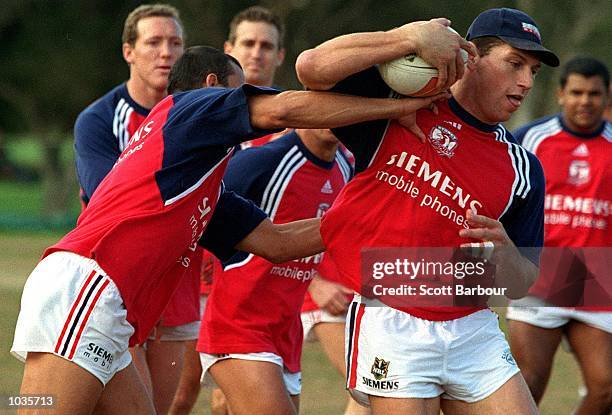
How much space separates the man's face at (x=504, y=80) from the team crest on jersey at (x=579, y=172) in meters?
3.32

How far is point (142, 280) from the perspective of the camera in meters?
4.61

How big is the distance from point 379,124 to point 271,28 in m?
3.87

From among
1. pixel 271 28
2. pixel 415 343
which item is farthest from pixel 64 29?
pixel 415 343

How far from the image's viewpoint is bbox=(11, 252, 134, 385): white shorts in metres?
4.44

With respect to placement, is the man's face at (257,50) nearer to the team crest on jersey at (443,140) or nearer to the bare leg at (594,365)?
the bare leg at (594,365)

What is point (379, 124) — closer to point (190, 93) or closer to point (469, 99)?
point (469, 99)

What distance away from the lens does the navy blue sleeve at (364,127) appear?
4.62 m

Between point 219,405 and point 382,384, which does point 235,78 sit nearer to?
point 382,384

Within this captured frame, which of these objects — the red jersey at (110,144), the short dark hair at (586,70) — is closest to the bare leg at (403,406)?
the red jersey at (110,144)

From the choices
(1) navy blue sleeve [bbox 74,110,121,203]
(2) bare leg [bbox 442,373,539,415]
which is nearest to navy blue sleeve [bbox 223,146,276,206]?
(1) navy blue sleeve [bbox 74,110,121,203]

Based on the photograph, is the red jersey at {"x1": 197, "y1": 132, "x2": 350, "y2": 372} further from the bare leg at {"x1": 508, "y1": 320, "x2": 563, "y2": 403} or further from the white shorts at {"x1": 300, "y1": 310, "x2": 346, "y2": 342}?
the bare leg at {"x1": 508, "y1": 320, "x2": 563, "y2": 403}

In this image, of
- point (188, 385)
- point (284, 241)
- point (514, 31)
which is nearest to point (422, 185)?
point (514, 31)

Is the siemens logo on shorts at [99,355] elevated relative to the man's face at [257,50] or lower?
lower

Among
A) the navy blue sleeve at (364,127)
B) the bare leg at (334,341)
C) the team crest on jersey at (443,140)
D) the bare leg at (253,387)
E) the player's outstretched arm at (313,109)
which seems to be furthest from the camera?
the bare leg at (334,341)
